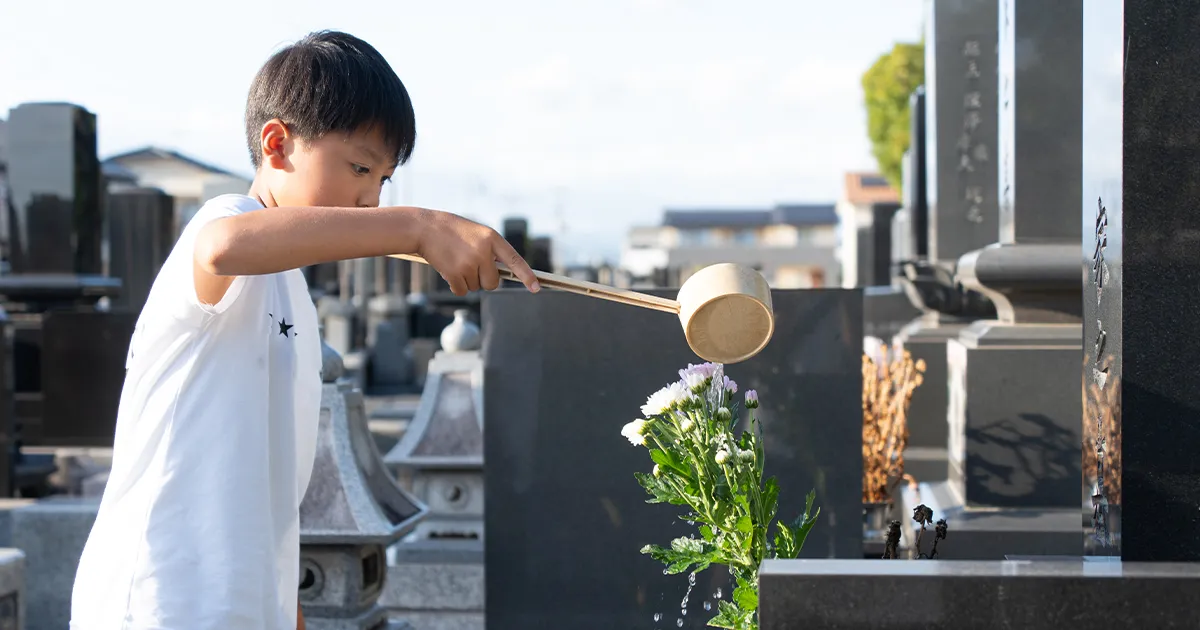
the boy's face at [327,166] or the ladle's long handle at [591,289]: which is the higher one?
the boy's face at [327,166]

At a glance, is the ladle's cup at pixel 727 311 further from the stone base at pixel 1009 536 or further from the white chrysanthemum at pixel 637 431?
the stone base at pixel 1009 536

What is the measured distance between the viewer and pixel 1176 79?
88.5 inches

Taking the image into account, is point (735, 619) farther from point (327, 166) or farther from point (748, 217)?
point (748, 217)

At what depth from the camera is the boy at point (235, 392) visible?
6.15ft

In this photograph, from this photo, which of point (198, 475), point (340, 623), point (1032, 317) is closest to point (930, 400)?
point (1032, 317)

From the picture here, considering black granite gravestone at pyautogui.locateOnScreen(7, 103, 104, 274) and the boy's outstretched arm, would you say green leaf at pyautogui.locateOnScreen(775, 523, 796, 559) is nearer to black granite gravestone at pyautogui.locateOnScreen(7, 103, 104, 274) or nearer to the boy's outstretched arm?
the boy's outstretched arm

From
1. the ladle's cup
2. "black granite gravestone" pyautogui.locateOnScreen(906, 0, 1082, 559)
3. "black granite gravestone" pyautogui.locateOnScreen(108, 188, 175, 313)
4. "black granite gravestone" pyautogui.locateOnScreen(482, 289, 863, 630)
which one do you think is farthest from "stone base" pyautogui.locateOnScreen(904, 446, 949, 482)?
"black granite gravestone" pyautogui.locateOnScreen(108, 188, 175, 313)

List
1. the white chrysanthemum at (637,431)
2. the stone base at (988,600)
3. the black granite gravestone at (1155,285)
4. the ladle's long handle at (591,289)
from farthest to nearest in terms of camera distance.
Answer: the white chrysanthemum at (637,431) < the black granite gravestone at (1155,285) < the stone base at (988,600) < the ladle's long handle at (591,289)

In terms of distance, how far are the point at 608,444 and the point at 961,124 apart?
4.86 meters

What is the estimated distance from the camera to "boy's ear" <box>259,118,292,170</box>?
1.98m

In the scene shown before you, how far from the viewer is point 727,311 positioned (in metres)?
1.87

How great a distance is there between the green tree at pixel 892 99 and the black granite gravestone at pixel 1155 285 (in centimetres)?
3440

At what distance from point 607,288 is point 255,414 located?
0.57 m

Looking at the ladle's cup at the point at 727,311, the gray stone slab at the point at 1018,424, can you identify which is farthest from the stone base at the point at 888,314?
the ladle's cup at the point at 727,311
